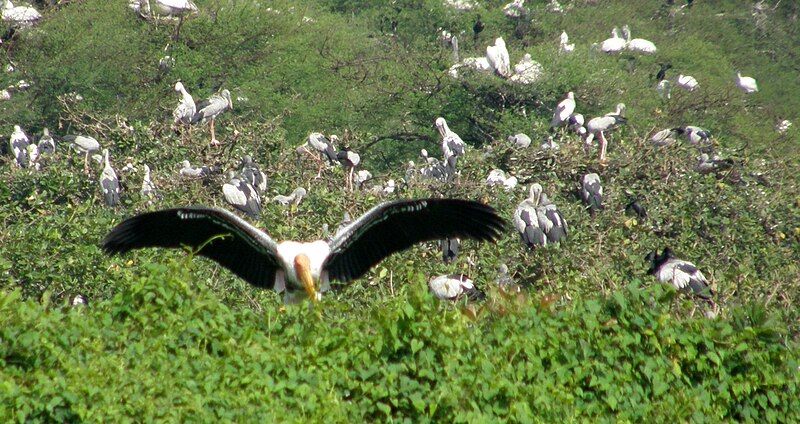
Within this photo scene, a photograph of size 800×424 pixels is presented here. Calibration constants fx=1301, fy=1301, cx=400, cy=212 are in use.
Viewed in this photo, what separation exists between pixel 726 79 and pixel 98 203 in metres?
15.4

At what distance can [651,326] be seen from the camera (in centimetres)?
525

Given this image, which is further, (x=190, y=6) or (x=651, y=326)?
(x=190, y=6)

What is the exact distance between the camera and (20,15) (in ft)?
65.6

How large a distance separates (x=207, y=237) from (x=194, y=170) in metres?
4.40

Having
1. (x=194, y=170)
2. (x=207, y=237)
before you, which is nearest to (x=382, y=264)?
(x=207, y=237)

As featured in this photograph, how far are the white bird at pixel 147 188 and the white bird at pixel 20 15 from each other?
9.49 m

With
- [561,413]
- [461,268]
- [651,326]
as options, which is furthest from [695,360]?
[461,268]

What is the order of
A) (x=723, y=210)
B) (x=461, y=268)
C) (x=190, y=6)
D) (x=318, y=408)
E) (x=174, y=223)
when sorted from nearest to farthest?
(x=318, y=408), (x=174, y=223), (x=461, y=268), (x=723, y=210), (x=190, y=6)

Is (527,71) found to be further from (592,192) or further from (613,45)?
(592,192)

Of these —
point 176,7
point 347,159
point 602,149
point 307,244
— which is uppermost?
point 307,244

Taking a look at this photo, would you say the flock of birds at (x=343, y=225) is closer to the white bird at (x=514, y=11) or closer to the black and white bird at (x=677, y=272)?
the black and white bird at (x=677, y=272)

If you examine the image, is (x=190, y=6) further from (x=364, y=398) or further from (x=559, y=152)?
(x=364, y=398)

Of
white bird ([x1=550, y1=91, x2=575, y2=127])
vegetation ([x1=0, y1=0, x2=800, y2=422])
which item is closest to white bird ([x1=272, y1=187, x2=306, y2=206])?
vegetation ([x1=0, y1=0, x2=800, y2=422])

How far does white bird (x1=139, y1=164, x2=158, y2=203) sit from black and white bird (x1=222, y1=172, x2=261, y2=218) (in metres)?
0.56
